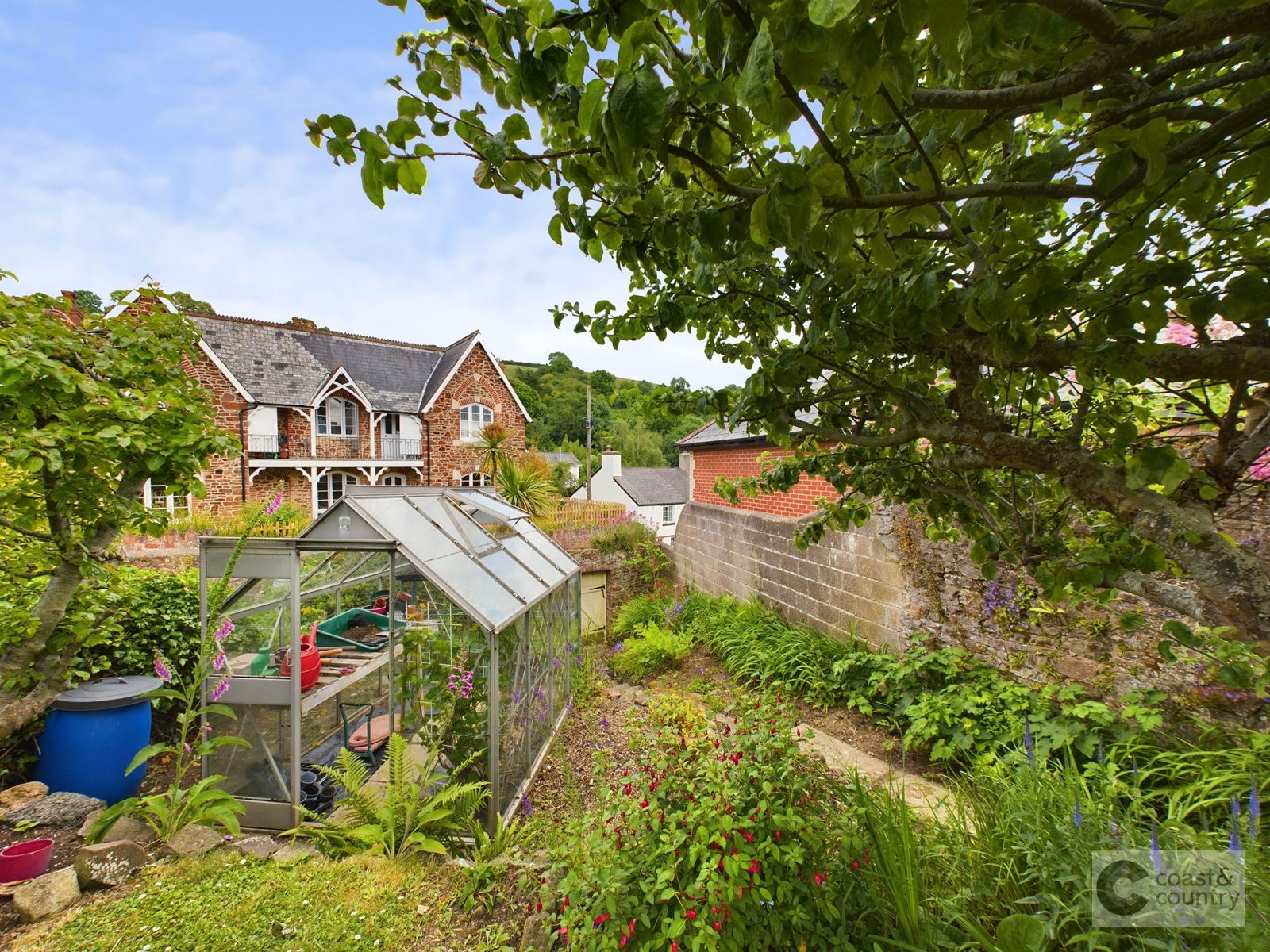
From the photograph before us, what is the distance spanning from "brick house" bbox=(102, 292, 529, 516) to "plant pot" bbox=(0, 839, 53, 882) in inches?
581

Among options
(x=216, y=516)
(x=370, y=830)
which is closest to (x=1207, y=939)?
(x=370, y=830)

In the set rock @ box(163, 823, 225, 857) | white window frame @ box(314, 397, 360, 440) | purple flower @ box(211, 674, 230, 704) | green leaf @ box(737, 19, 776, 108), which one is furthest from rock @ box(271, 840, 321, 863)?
white window frame @ box(314, 397, 360, 440)

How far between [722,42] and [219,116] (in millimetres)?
6480

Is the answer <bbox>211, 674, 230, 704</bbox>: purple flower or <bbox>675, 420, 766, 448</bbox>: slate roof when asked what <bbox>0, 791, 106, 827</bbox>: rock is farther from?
<bbox>675, 420, 766, 448</bbox>: slate roof

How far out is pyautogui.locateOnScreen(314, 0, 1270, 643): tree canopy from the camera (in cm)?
83

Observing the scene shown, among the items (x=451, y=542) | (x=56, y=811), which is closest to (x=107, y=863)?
(x=56, y=811)

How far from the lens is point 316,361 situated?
20.1 meters

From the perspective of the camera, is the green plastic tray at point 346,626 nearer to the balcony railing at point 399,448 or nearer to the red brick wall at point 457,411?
the red brick wall at point 457,411

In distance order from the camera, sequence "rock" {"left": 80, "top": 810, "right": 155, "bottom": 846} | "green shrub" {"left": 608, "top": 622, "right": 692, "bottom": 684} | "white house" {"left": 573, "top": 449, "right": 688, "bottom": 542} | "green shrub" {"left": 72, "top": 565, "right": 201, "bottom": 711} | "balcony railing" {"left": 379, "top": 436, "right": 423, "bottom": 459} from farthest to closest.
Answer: "white house" {"left": 573, "top": 449, "right": 688, "bottom": 542} → "balcony railing" {"left": 379, "top": 436, "right": 423, "bottom": 459} → "green shrub" {"left": 608, "top": 622, "right": 692, "bottom": 684} → "green shrub" {"left": 72, "top": 565, "right": 201, "bottom": 711} → "rock" {"left": 80, "top": 810, "right": 155, "bottom": 846}

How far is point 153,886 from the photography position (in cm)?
304

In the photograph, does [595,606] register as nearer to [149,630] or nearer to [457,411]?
[149,630]

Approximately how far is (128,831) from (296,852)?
1.15 metres

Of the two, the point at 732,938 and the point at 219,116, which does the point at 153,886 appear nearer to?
the point at 732,938

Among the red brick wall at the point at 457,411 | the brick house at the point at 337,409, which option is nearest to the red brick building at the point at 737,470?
the brick house at the point at 337,409
